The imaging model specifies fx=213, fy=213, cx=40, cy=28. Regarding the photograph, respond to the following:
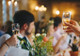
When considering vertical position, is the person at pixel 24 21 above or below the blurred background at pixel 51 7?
above

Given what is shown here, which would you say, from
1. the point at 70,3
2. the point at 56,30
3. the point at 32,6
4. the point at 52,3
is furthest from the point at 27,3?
the point at 56,30

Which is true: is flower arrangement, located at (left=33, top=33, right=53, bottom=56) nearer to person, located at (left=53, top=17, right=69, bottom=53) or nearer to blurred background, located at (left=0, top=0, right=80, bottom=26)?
person, located at (left=53, top=17, right=69, bottom=53)

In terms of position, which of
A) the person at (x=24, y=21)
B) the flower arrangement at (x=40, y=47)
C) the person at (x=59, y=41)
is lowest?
the person at (x=59, y=41)

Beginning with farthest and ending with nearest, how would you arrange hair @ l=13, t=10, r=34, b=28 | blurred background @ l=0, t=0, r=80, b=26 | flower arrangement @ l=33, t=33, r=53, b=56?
blurred background @ l=0, t=0, r=80, b=26 → hair @ l=13, t=10, r=34, b=28 → flower arrangement @ l=33, t=33, r=53, b=56

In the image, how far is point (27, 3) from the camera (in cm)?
1154

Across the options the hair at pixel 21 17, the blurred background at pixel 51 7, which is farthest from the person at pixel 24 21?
the blurred background at pixel 51 7

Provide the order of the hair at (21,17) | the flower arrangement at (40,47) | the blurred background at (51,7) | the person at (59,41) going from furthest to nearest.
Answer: the blurred background at (51,7) < the person at (59,41) < the hair at (21,17) < the flower arrangement at (40,47)

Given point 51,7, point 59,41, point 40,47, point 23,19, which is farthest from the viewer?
point 51,7

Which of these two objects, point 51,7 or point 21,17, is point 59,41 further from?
point 51,7

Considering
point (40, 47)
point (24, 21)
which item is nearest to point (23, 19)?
point (24, 21)

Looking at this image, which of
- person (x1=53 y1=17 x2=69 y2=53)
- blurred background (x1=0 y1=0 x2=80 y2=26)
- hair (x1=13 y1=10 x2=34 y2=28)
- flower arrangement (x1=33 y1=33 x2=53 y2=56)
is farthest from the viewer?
blurred background (x1=0 y1=0 x2=80 y2=26)

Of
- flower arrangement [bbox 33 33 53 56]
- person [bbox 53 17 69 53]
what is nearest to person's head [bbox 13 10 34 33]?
flower arrangement [bbox 33 33 53 56]

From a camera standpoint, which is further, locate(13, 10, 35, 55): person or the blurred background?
the blurred background

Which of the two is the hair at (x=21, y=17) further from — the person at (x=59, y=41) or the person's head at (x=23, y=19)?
the person at (x=59, y=41)
